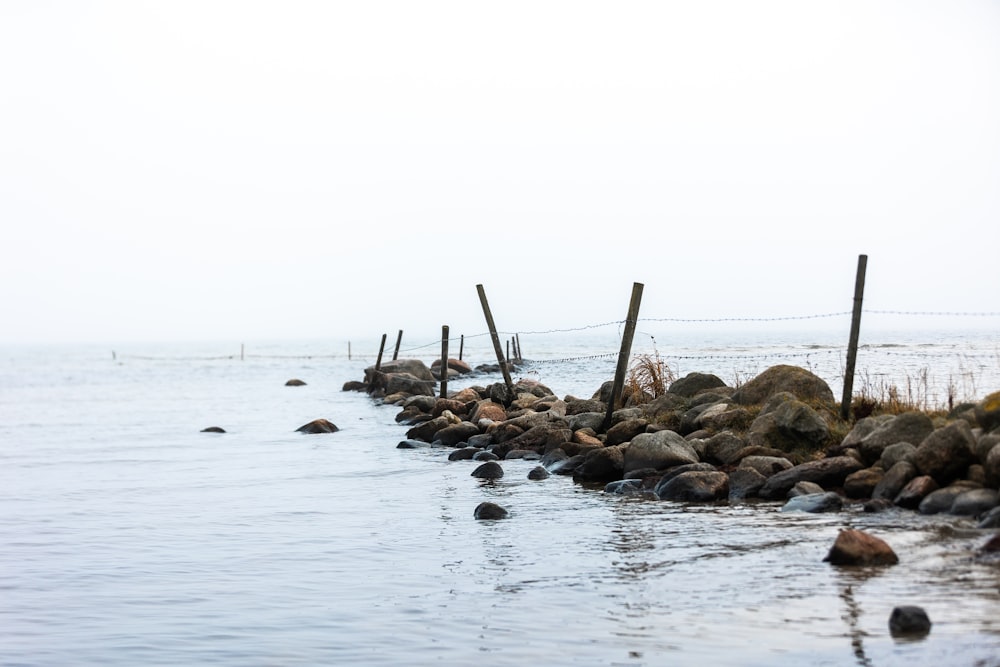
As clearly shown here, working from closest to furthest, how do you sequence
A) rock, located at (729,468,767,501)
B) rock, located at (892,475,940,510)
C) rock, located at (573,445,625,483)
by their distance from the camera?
1. rock, located at (892,475,940,510)
2. rock, located at (729,468,767,501)
3. rock, located at (573,445,625,483)

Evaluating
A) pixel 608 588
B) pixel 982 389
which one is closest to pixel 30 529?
pixel 608 588

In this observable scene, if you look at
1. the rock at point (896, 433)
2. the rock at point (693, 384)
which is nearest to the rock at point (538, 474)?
the rock at point (693, 384)

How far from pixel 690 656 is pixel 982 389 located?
16.3m

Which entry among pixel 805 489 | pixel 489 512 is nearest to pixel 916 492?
pixel 805 489

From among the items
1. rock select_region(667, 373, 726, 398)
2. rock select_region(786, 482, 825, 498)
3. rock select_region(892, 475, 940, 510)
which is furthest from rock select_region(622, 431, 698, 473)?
rock select_region(667, 373, 726, 398)

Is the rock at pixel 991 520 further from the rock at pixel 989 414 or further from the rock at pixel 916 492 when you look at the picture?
the rock at pixel 989 414

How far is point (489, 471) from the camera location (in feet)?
48.3

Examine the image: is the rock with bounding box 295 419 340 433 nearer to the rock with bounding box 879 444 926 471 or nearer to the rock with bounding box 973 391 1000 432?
the rock with bounding box 879 444 926 471

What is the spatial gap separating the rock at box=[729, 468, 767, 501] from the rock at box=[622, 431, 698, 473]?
3.70 feet

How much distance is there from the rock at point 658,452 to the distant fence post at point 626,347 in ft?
7.82

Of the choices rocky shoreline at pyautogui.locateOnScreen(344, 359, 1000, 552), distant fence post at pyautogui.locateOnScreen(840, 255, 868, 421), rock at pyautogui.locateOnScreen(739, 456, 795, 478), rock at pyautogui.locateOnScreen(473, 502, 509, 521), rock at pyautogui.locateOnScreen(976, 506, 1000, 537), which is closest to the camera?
rock at pyautogui.locateOnScreen(976, 506, 1000, 537)

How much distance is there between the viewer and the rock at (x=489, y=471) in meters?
14.7

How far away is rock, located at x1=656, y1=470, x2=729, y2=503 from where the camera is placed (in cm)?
1156

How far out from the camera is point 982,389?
64.1ft
